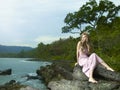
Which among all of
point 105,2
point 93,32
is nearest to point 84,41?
point 93,32

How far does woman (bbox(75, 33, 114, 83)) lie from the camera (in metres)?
16.6

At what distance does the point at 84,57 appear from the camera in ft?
56.1

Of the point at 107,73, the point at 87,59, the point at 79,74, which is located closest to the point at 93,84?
Result: the point at 107,73

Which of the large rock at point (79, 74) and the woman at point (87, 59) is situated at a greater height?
the woman at point (87, 59)

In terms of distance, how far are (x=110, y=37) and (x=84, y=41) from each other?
37.6m

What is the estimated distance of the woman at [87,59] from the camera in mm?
16625

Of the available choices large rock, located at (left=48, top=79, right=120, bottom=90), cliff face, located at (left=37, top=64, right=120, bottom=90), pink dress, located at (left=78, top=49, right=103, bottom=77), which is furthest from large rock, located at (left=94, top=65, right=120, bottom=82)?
large rock, located at (left=48, top=79, right=120, bottom=90)

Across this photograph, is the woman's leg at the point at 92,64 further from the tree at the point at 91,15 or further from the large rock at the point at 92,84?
the tree at the point at 91,15

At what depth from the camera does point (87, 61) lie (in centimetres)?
1686

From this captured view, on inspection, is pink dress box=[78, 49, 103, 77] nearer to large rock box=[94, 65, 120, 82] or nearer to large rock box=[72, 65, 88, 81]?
large rock box=[72, 65, 88, 81]

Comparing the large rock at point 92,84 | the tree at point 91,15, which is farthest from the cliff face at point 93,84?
the tree at point 91,15

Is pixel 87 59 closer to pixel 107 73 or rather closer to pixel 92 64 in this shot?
pixel 92 64

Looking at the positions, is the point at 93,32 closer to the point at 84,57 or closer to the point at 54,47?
the point at 84,57

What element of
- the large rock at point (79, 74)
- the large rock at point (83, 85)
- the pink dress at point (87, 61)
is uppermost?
the pink dress at point (87, 61)
